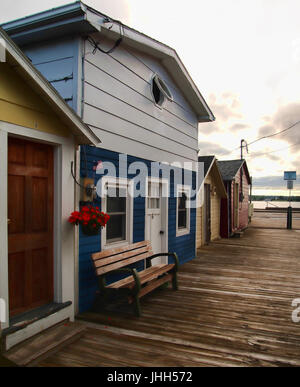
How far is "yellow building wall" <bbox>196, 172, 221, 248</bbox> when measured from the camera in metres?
11.2

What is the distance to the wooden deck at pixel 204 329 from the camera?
3.22 m

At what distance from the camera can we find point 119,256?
5.05m

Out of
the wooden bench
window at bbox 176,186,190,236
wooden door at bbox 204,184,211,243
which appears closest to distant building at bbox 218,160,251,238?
wooden door at bbox 204,184,211,243

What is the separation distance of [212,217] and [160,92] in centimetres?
727

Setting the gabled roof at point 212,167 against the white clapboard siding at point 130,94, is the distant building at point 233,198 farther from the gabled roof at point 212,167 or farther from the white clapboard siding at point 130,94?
the white clapboard siding at point 130,94

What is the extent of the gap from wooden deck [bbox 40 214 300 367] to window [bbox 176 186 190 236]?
1.65m

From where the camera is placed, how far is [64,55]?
448 centimetres

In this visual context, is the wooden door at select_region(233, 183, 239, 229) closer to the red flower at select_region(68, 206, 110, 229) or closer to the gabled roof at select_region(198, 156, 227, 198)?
the gabled roof at select_region(198, 156, 227, 198)

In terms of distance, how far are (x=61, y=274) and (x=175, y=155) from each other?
467 cm

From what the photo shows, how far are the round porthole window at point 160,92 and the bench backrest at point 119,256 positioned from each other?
328 centimetres

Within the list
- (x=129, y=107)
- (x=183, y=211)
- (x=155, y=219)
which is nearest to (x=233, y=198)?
(x=183, y=211)

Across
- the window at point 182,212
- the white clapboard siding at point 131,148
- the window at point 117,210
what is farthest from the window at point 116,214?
the window at point 182,212

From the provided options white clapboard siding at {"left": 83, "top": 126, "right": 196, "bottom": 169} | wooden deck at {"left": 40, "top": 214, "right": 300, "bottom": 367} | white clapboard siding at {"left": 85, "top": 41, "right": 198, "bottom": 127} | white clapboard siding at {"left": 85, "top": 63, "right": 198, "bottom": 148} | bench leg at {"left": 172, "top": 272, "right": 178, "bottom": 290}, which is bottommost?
wooden deck at {"left": 40, "top": 214, "right": 300, "bottom": 367}

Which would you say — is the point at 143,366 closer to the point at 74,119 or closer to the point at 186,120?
the point at 74,119
